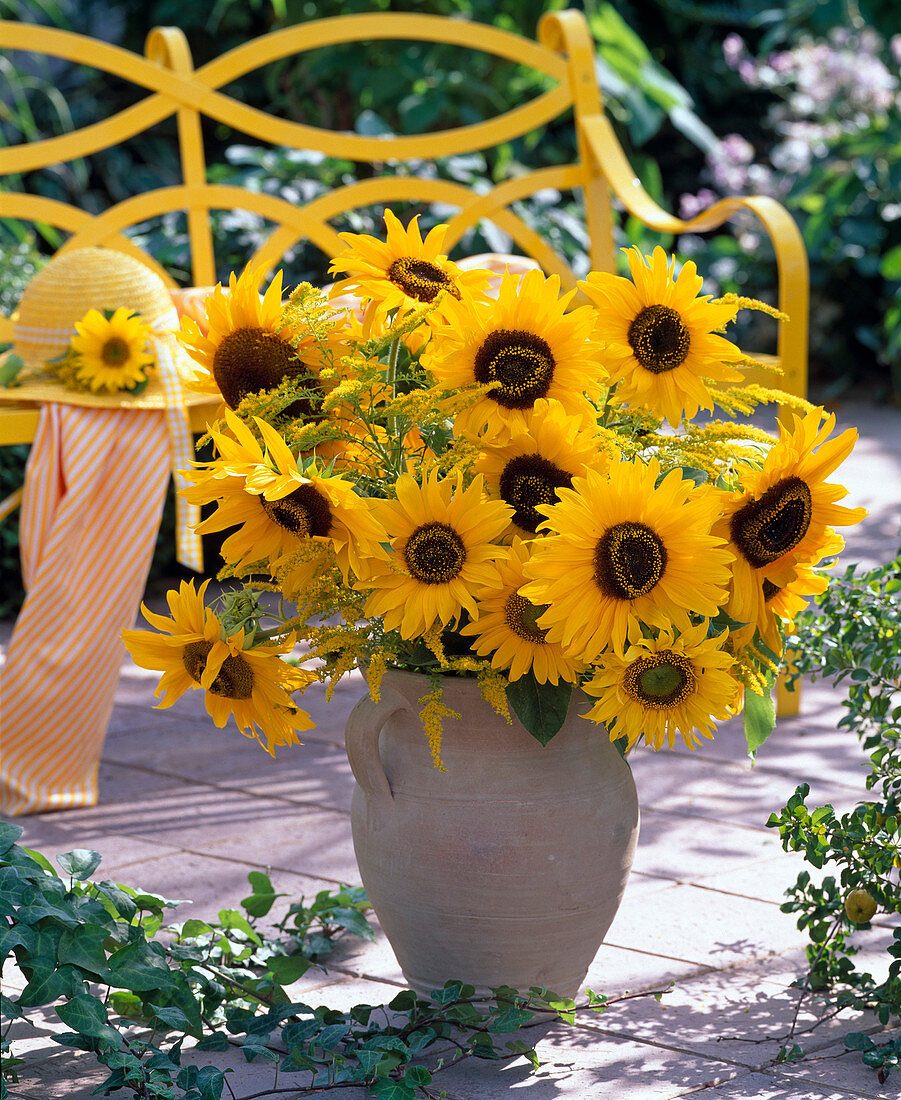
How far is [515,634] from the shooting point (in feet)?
4.30

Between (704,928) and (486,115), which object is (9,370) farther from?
(486,115)

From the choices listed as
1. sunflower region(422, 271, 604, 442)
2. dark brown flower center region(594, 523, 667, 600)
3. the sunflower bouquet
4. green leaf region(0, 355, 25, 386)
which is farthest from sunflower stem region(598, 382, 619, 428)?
green leaf region(0, 355, 25, 386)

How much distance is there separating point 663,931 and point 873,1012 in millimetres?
324

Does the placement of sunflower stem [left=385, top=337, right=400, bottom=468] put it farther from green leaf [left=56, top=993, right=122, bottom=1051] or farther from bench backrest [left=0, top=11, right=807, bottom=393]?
bench backrest [left=0, top=11, right=807, bottom=393]

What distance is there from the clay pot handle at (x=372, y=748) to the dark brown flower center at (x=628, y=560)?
314 mm

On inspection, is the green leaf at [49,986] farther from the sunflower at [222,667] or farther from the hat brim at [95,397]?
the hat brim at [95,397]

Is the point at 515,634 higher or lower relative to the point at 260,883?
higher

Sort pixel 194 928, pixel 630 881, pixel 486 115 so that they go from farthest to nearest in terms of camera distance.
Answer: pixel 486 115
pixel 630 881
pixel 194 928

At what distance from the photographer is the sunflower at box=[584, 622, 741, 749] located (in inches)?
49.2

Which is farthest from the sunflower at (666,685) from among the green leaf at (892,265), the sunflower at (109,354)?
the green leaf at (892,265)

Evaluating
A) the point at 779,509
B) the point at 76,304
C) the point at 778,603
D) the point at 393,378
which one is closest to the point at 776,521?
the point at 779,509

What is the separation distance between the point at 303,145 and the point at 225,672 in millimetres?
2257

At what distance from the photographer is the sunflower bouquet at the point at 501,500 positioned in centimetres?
123

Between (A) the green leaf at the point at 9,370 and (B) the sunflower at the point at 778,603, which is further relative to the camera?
(A) the green leaf at the point at 9,370
